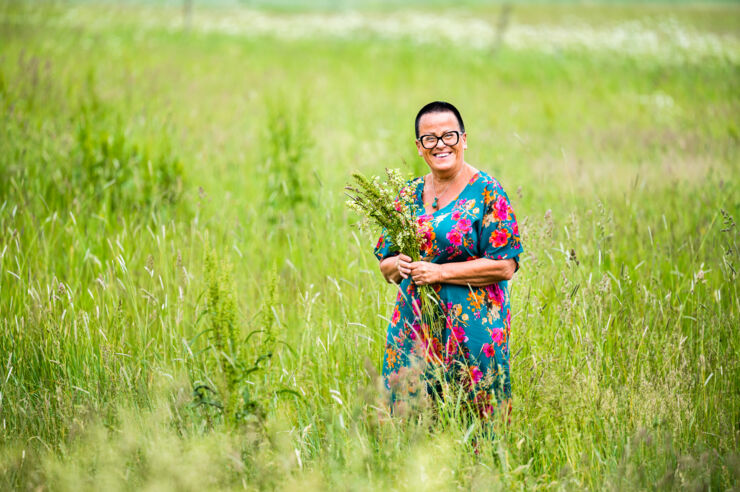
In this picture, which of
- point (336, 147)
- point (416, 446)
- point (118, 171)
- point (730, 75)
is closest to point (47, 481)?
point (416, 446)

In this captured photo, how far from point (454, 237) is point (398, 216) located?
0.81 ft

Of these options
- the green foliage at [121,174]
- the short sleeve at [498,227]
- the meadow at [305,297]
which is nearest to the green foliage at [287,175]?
the meadow at [305,297]

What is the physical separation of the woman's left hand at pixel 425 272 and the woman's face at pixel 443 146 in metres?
0.41

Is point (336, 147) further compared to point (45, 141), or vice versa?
point (336, 147)

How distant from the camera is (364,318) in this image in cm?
338

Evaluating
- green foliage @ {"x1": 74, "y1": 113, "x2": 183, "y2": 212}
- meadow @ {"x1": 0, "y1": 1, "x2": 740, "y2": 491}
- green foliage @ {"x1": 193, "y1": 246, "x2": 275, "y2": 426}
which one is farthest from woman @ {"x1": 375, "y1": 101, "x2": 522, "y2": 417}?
green foliage @ {"x1": 74, "y1": 113, "x2": 183, "y2": 212}

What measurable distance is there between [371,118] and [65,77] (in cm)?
448

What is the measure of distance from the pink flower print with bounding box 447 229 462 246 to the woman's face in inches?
10.4

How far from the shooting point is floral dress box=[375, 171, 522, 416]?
236cm

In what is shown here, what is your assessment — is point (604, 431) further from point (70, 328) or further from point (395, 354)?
point (70, 328)

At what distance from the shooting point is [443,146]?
2396 millimetres

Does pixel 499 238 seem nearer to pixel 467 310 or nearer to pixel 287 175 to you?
pixel 467 310

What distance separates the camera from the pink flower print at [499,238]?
2.34 m

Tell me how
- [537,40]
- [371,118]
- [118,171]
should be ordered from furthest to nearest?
1. [537,40]
2. [371,118]
3. [118,171]
